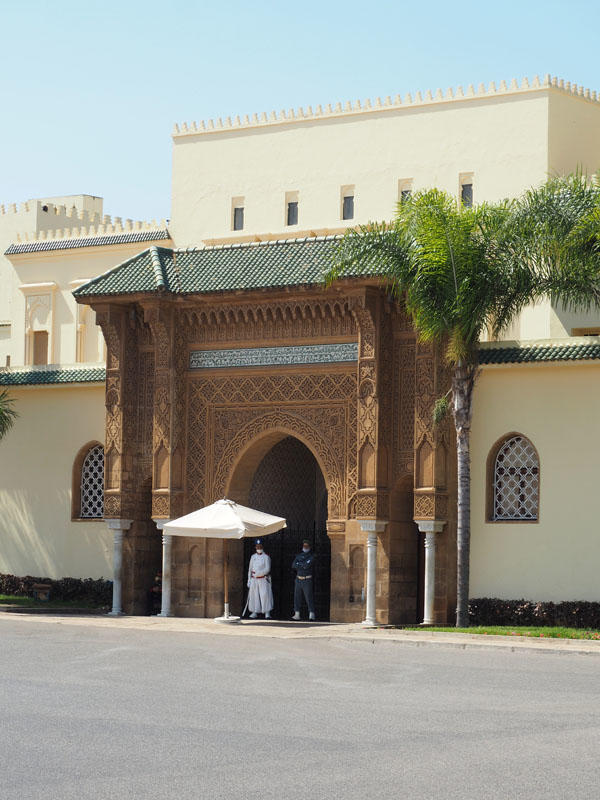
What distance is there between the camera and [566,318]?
94.3ft

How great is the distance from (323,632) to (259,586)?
418cm

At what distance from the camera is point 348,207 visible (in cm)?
3356

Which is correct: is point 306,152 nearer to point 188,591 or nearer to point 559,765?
point 188,591

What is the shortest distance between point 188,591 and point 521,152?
461 inches

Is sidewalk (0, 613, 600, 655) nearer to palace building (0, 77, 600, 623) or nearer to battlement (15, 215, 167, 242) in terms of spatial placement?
palace building (0, 77, 600, 623)

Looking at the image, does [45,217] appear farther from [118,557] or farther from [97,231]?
[118,557]

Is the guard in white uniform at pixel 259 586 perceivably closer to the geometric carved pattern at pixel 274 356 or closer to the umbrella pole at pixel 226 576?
the umbrella pole at pixel 226 576

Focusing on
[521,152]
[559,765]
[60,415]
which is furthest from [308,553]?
[559,765]

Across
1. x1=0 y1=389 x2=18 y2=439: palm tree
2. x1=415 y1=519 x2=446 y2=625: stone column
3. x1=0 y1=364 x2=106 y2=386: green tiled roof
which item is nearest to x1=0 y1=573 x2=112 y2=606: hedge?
x1=0 y1=389 x2=18 y2=439: palm tree

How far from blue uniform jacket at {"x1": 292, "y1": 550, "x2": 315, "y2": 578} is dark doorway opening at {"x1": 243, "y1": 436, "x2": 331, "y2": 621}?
1.29 m

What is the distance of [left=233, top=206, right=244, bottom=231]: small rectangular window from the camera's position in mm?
34812

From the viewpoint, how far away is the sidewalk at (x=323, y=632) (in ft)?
65.2

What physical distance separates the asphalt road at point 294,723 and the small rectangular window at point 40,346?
18609 millimetres

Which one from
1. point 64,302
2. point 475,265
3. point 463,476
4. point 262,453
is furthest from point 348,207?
point 463,476
